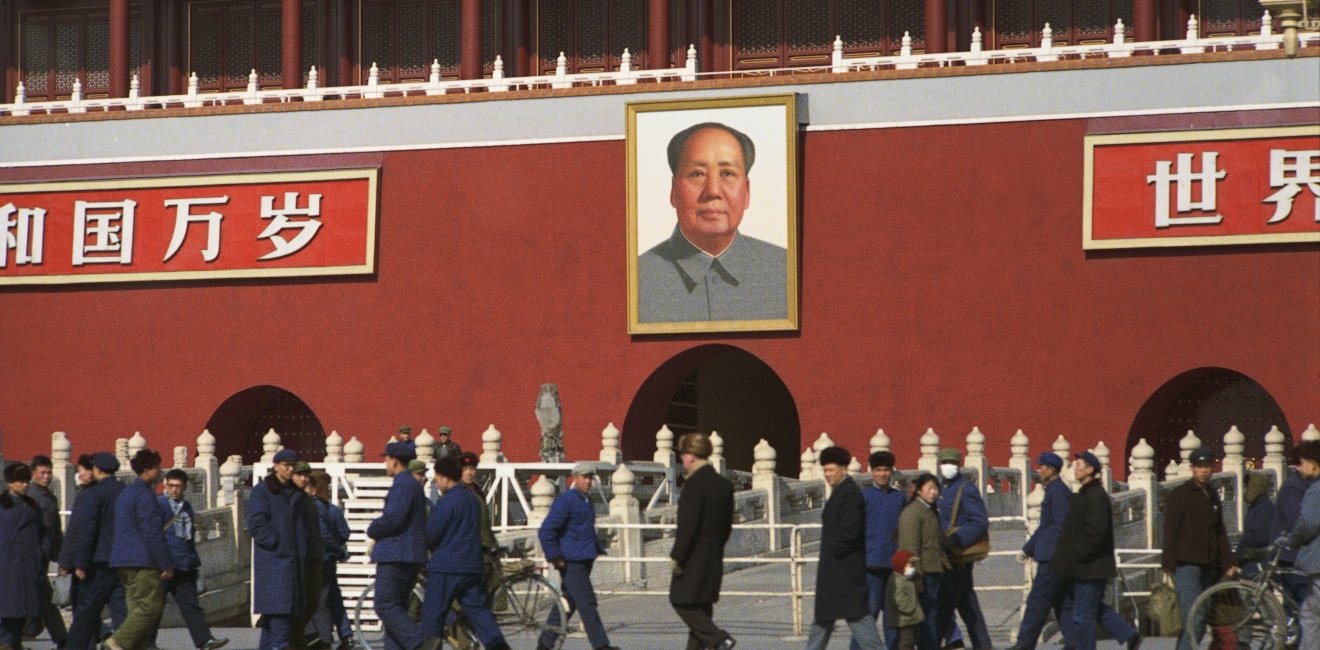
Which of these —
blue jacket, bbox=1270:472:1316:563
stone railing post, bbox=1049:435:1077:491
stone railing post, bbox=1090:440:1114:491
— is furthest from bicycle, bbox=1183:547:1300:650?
stone railing post, bbox=1049:435:1077:491

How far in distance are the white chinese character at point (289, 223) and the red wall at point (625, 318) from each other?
0.39 m

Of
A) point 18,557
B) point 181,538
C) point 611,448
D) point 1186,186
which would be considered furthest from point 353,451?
point 18,557

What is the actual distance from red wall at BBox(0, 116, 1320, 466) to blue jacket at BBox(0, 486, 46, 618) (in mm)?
11552

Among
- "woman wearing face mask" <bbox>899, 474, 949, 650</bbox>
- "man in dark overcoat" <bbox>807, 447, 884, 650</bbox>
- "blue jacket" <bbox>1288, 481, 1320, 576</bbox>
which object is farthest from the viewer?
"woman wearing face mask" <bbox>899, 474, 949, 650</bbox>

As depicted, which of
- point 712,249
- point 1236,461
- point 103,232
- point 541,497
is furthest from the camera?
point 103,232

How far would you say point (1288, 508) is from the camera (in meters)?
12.2

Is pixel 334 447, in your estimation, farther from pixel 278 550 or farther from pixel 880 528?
pixel 880 528

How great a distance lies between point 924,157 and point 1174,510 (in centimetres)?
1122

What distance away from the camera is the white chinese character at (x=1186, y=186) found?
22.1 m

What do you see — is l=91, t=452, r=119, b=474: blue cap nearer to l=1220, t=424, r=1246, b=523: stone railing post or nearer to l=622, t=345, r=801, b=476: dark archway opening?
l=1220, t=424, r=1246, b=523: stone railing post

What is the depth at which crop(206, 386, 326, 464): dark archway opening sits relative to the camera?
2534 cm

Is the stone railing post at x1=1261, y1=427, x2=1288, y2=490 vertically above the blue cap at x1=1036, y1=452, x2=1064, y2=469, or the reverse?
the blue cap at x1=1036, y1=452, x2=1064, y2=469

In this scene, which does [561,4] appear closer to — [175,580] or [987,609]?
[987,609]

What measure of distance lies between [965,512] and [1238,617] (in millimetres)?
1551
